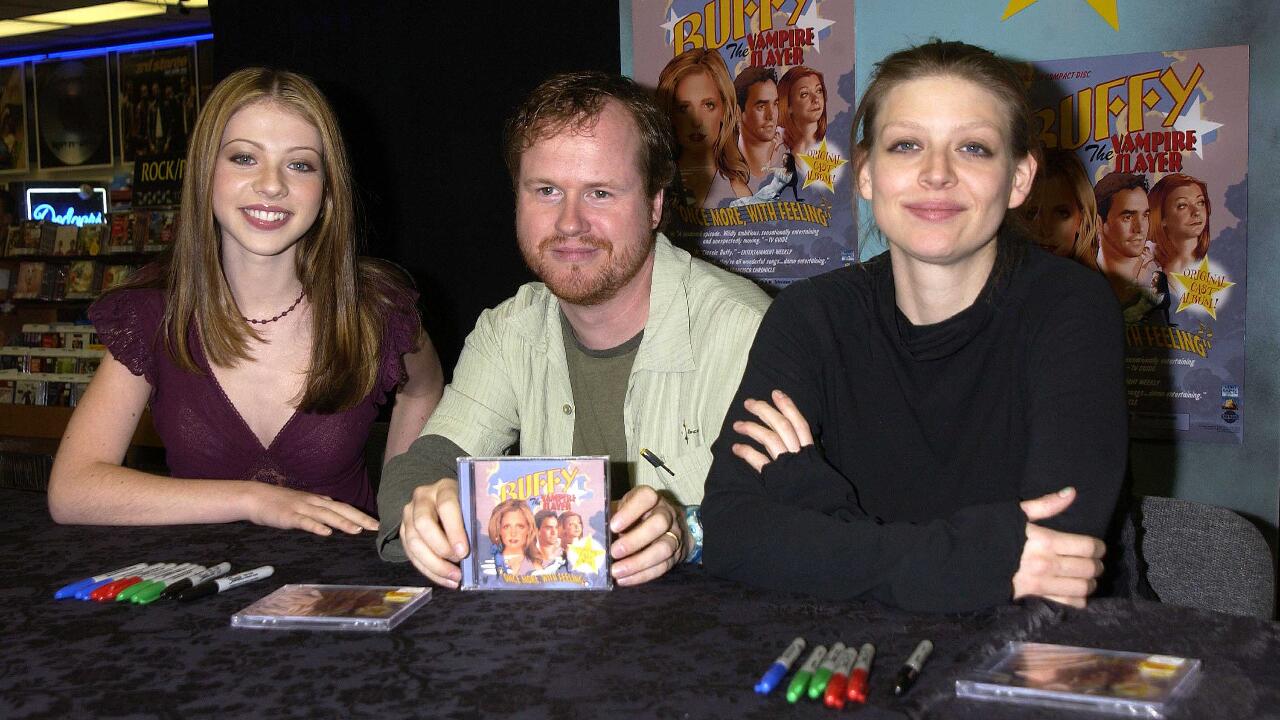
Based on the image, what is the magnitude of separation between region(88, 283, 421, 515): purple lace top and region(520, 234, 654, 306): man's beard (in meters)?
0.54

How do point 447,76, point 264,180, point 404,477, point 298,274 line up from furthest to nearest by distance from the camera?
point 447,76 → point 298,274 → point 264,180 → point 404,477

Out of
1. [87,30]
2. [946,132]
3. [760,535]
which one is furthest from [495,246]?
[87,30]

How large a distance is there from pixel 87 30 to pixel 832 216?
633 cm

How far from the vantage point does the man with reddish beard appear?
2033 mm

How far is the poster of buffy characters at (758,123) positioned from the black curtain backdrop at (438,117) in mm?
406

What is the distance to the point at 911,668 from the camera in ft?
3.42

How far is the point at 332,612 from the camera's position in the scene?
1.28 m

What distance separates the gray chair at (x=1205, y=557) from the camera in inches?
59.5

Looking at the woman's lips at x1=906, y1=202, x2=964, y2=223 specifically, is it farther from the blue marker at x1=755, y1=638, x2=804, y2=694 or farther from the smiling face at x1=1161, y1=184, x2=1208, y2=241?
the smiling face at x1=1161, y1=184, x2=1208, y2=241

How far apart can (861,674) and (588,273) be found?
1161 mm

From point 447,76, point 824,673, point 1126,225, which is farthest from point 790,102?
point 824,673

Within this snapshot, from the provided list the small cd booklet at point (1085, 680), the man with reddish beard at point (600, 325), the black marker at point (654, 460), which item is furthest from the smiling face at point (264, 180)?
the small cd booklet at point (1085, 680)

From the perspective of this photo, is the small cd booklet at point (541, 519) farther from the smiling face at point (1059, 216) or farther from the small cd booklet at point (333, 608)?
the smiling face at point (1059, 216)

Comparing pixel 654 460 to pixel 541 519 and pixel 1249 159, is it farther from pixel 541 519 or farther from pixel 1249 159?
pixel 1249 159
